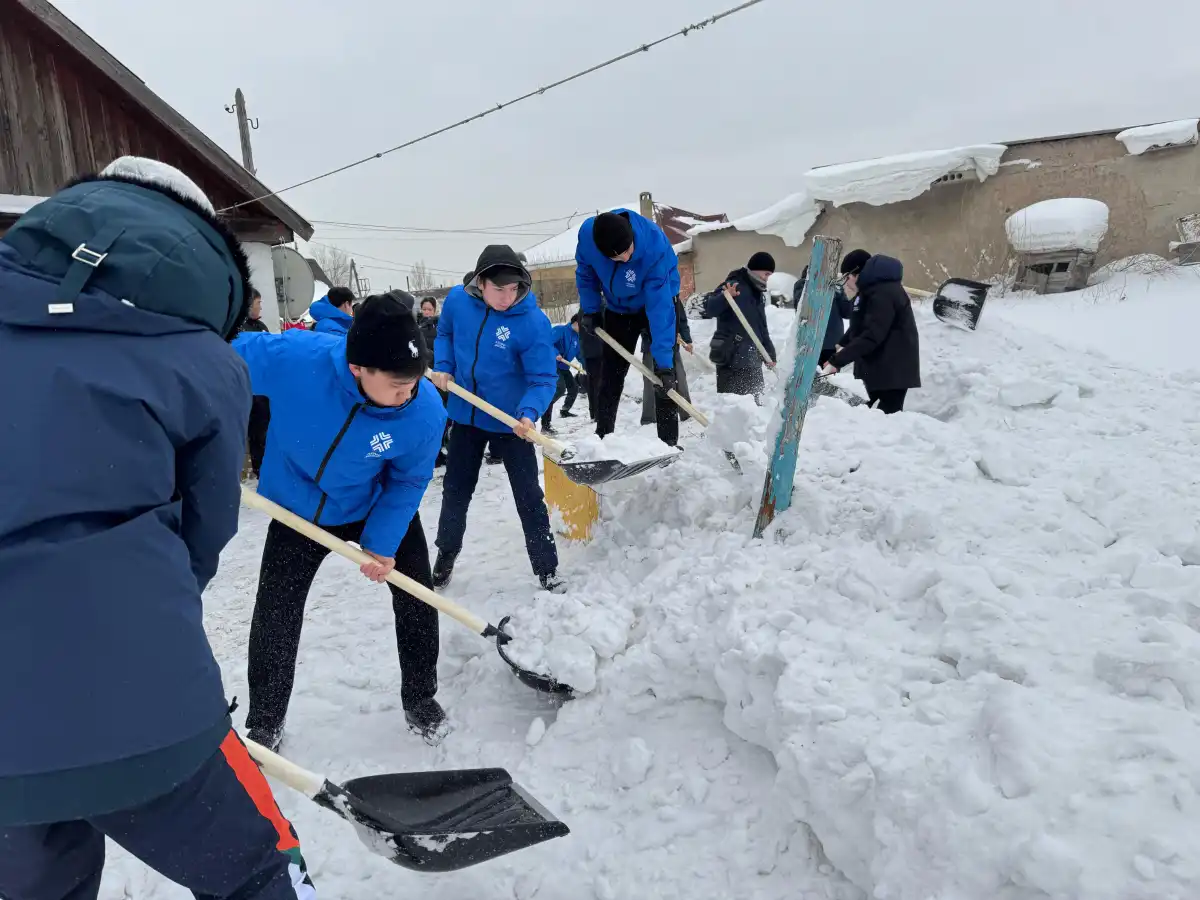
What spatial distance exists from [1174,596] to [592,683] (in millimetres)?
1812

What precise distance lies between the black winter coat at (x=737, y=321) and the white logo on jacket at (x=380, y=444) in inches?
180

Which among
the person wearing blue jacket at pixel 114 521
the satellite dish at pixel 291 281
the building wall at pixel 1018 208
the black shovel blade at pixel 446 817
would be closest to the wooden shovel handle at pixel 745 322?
the satellite dish at pixel 291 281

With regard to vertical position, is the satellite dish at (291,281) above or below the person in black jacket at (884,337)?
above

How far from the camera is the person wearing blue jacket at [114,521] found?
985 millimetres

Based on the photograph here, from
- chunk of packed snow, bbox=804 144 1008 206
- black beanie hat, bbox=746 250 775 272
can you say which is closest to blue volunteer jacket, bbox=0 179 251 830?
black beanie hat, bbox=746 250 775 272

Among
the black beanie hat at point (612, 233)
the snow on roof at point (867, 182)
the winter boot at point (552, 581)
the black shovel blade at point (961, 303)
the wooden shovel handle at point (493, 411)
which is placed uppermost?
the snow on roof at point (867, 182)

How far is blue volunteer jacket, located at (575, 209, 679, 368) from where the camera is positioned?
4277 mm

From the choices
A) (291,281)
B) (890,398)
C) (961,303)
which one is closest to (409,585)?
(890,398)

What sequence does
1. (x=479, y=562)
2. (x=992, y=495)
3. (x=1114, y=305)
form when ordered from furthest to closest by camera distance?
1. (x=1114, y=305)
2. (x=479, y=562)
3. (x=992, y=495)

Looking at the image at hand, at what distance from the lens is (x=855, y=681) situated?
2.02 meters

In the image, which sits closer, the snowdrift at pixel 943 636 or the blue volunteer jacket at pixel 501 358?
the snowdrift at pixel 943 636

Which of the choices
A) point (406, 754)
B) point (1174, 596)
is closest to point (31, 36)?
point (406, 754)

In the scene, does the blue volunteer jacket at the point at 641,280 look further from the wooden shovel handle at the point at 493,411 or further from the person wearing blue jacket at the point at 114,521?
the person wearing blue jacket at the point at 114,521

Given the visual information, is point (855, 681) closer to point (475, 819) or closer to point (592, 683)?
point (592, 683)
